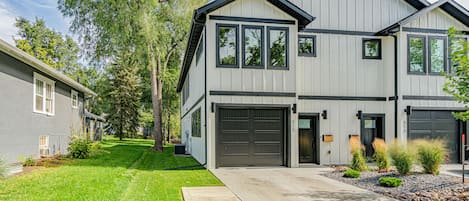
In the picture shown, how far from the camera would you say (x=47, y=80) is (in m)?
15.4

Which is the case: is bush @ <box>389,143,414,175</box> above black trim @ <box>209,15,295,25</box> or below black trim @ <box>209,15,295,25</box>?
below

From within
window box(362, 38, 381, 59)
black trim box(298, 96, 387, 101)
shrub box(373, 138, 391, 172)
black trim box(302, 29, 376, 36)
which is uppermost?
black trim box(302, 29, 376, 36)

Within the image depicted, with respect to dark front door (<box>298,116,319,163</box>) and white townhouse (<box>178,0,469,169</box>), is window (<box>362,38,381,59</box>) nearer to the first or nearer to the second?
white townhouse (<box>178,0,469,169</box>)

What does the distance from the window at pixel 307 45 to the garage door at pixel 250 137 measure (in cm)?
257

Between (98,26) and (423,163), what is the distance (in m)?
16.3

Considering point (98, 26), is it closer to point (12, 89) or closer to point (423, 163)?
point (12, 89)

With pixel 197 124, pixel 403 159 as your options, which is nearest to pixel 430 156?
pixel 403 159

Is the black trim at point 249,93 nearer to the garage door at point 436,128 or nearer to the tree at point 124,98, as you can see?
the garage door at point 436,128

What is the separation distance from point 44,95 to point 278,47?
9528 millimetres

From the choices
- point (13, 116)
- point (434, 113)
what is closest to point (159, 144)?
point (13, 116)

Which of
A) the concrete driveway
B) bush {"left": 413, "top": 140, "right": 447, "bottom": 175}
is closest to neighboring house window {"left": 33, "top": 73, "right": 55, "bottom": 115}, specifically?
the concrete driveway

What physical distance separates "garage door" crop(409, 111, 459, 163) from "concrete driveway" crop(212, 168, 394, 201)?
474 cm

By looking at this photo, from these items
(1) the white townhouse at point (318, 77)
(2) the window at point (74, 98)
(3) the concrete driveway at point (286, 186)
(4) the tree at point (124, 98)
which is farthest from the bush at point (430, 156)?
(4) the tree at point (124, 98)

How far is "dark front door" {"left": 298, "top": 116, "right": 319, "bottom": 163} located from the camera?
1411cm
